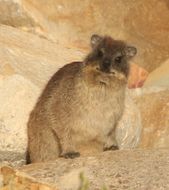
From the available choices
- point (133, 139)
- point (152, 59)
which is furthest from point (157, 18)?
point (133, 139)

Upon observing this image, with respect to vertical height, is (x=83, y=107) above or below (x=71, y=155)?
above

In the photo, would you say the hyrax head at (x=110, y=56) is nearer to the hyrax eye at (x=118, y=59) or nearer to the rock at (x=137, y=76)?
the hyrax eye at (x=118, y=59)

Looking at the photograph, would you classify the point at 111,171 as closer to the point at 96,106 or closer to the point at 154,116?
the point at 96,106

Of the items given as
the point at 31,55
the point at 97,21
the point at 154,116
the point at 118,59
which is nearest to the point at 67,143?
the point at 118,59

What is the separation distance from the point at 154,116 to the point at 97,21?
214cm

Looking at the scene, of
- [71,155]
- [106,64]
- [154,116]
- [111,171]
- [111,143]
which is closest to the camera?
[111,171]

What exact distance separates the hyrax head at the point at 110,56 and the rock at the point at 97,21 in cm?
287

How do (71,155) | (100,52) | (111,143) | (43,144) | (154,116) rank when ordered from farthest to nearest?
1. (154,116)
2. (111,143)
3. (43,144)
4. (71,155)
5. (100,52)

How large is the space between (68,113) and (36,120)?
541 millimetres

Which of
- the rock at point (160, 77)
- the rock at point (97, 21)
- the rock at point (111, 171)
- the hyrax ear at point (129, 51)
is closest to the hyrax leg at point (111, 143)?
the rock at point (111, 171)

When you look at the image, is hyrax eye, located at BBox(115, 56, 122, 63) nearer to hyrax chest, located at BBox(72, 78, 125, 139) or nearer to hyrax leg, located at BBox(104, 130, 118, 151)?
hyrax chest, located at BBox(72, 78, 125, 139)

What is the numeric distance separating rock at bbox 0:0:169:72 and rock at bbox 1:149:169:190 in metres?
3.59

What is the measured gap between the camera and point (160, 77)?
11883 millimetres

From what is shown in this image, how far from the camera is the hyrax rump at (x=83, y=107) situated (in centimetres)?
885
